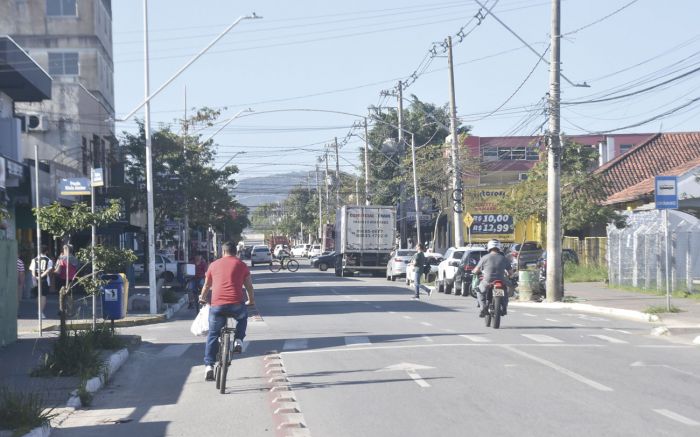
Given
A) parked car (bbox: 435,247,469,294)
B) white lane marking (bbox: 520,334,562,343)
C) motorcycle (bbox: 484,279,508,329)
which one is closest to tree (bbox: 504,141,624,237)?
parked car (bbox: 435,247,469,294)

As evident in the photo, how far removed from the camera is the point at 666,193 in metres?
24.0

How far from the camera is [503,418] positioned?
33.5ft

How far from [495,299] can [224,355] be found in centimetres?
942

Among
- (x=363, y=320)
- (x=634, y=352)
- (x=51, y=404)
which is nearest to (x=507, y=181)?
(x=363, y=320)

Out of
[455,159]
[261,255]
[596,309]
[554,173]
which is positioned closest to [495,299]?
[596,309]

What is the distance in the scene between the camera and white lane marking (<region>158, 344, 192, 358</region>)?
1805 centimetres

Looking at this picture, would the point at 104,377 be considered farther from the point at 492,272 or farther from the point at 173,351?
the point at 492,272

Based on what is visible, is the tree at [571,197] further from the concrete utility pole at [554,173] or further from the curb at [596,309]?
the concrete utility pole at [554,173]

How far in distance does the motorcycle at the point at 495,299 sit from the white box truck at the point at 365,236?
33.0m

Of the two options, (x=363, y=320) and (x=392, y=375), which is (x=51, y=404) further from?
(x=363, y=320)

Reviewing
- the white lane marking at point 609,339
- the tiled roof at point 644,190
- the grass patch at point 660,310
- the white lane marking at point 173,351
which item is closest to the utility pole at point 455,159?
the tiled roof at point 644,190

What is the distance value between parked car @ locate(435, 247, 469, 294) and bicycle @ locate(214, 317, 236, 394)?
2420 centimetres

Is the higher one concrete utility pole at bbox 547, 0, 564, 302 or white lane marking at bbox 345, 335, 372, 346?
concrete utility pole at bbox 547, 0, 564, 302

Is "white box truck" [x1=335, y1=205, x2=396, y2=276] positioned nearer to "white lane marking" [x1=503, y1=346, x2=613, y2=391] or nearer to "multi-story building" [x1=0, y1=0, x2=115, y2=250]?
"multi-story building" [x1=0, y1=0, x2=115, y2=250]
